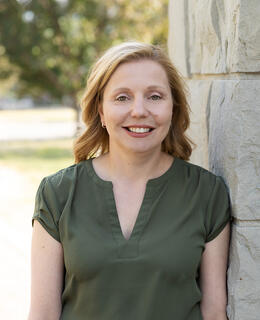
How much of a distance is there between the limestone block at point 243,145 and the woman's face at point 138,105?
227 mm

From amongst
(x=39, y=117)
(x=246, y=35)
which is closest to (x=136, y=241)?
(x=246, y=35)

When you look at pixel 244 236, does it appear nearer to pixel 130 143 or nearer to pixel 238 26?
pixel 130 143

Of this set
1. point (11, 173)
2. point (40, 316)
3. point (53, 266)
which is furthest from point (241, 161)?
point (11, 173)

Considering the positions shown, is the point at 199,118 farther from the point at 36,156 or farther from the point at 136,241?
the point at 36,156

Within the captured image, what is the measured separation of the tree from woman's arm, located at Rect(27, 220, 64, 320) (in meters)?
13.3

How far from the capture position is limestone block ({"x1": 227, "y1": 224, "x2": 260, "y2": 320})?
1714 millimetres

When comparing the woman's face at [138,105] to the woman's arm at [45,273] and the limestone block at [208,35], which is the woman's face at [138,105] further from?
the woman's arm at [45,273]

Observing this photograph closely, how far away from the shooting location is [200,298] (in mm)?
1775

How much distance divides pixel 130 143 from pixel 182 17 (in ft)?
3.48

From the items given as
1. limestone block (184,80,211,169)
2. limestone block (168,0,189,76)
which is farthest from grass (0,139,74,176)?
limestone block (184,80,211,169)

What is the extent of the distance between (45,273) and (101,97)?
67 centimetres

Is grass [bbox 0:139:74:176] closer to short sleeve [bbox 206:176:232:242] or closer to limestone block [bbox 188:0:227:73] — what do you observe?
limestone block [bbox 188:0:227:73]

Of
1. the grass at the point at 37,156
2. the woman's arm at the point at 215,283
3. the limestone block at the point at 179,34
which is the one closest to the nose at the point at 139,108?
the woman's arm at the point at 215,283

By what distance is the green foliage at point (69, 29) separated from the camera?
51.6 feet
